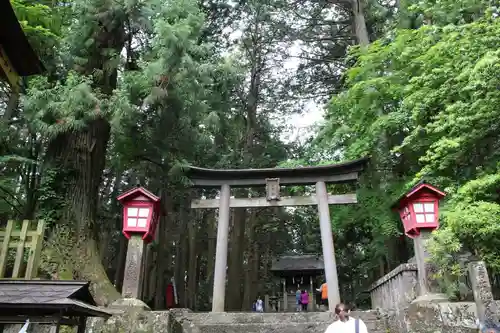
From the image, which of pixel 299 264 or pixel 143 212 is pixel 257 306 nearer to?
pixel 299 264

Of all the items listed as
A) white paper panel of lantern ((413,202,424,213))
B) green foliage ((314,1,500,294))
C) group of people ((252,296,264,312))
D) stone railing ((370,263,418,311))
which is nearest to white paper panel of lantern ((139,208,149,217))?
stone railing ((370,263,418,311))

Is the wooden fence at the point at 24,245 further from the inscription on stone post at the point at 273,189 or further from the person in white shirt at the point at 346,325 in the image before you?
the inscription on stone post at the point at 273,189

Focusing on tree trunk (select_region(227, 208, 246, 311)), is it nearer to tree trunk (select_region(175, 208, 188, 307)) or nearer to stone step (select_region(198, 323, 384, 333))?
tree trunk (select_region(175, 208, 188, 307))

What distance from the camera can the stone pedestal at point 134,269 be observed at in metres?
7.34

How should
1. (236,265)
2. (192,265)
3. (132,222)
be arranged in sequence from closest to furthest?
1. (132,222)
2. (236,265)
3. (192,265)

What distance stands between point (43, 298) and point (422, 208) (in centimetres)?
621

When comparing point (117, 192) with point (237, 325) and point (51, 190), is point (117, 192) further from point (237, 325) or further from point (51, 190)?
point (237, 325)

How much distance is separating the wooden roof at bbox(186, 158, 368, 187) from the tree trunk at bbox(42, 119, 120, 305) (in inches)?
92.6

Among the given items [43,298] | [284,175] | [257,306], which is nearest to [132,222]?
[43,298]

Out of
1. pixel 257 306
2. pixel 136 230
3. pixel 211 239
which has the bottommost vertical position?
pixel 257 306

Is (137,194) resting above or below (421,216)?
above

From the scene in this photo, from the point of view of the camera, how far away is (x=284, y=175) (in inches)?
417

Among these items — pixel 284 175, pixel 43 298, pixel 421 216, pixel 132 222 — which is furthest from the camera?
pixel 284 175

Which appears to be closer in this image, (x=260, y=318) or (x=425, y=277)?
(x=425, y=277)
